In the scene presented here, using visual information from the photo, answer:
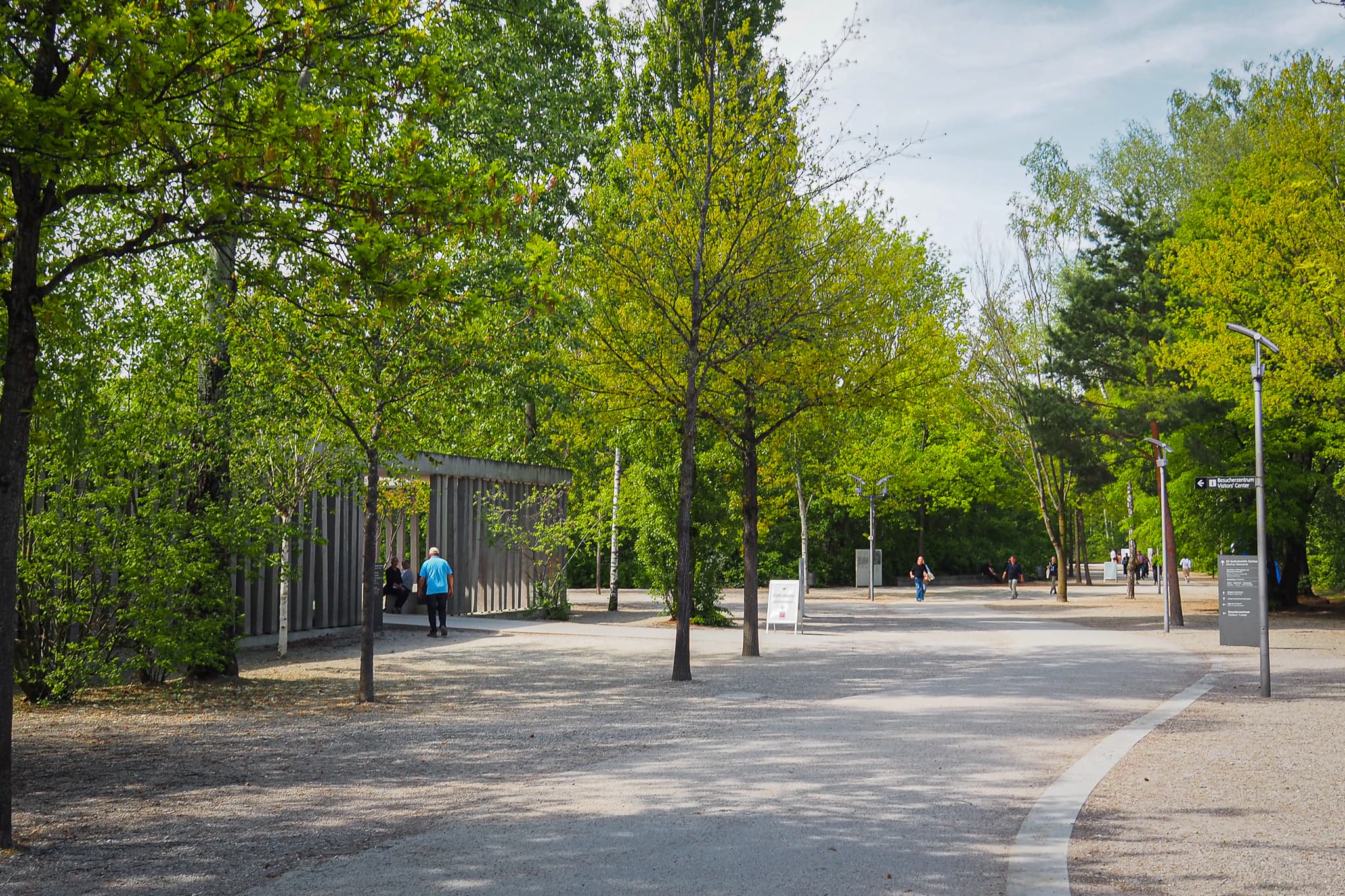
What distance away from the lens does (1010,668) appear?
54.4 ft

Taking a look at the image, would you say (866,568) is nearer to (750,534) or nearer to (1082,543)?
(1082,543)

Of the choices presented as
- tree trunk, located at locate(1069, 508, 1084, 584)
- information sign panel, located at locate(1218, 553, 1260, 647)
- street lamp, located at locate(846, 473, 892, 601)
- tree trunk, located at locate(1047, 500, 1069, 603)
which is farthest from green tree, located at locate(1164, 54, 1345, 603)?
tree trunk, located at locate(1069, 508, 1084, 584)

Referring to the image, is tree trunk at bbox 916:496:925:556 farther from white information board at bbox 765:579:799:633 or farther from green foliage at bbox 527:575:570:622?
white information board at bbox 765:579:799:633

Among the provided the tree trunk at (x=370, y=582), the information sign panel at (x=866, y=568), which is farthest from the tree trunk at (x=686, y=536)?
the information sign panel at (x=866, y=568)

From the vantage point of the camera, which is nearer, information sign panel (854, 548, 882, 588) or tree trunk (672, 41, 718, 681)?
tree trunk (672, 41, 718, 681)

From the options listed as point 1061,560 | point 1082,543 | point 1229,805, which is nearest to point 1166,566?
point 1061,560

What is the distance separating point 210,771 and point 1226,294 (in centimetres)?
2194

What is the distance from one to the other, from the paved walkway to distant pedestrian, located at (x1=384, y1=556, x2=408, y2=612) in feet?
27.8

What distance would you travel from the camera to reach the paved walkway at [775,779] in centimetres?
577

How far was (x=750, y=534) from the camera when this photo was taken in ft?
60.8

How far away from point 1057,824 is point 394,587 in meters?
21.4

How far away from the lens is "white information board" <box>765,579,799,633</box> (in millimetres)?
23019

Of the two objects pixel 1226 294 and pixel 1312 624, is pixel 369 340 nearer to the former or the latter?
pixel 1226 294

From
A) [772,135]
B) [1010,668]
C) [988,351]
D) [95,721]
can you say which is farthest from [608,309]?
[988,351]
